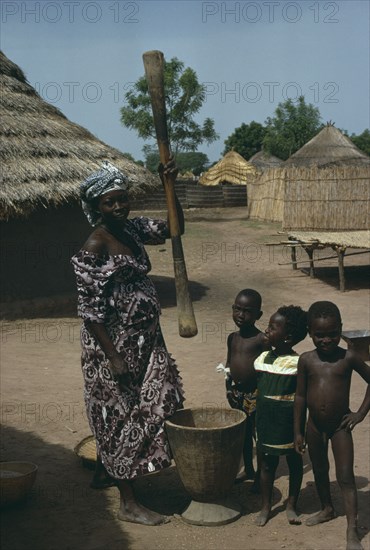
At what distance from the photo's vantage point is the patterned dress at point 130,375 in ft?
12.4

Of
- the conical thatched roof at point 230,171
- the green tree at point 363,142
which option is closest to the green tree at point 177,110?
the conical thatched roof at point 230,171

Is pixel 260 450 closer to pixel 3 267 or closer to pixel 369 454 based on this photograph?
pixel 369 454

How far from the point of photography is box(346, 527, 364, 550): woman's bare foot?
344cm

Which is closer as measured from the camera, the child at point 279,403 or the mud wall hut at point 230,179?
the child at point 279,403

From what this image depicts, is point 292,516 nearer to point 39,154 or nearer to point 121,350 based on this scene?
point 121,350

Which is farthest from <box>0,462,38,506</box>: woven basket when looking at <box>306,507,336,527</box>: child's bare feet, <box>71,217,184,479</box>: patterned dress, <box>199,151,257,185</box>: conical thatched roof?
<box>199,151,257,185</box>: conical thatched roof

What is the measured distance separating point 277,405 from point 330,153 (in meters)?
24.0

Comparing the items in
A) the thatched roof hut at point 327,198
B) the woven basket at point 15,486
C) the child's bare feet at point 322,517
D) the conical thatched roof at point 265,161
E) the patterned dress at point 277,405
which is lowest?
the child's bare feet at point 322,517

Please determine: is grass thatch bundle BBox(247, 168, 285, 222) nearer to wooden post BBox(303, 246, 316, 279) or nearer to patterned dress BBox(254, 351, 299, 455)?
wooden post BBox(303, 246, 316, 279)

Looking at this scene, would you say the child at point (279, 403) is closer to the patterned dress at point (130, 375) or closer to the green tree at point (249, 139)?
the patterned dress at point (130, 375)

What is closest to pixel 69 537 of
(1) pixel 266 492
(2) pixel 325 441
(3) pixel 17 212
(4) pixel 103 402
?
(4) pixel 103 402

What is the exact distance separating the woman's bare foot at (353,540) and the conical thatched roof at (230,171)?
28957 millimetres

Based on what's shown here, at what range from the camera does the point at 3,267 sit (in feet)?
33.2

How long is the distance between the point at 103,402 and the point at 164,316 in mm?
6420
